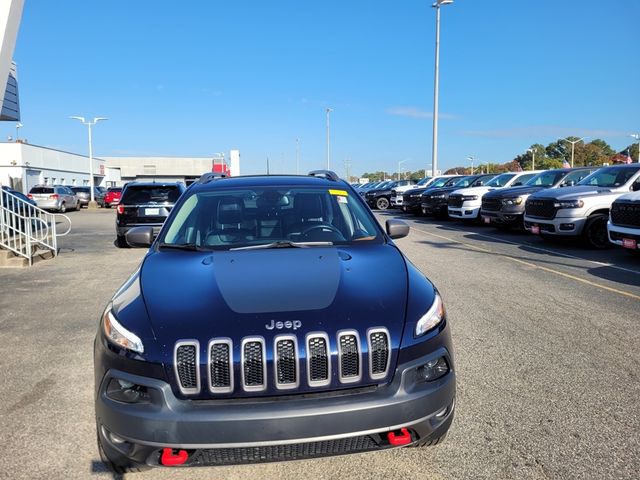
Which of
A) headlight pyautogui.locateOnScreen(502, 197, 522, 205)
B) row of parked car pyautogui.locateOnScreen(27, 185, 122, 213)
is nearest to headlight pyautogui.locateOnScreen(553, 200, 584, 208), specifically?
headlight pyautogui.locateOnScreen(502, 197, 522, 205)

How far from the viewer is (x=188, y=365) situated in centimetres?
225

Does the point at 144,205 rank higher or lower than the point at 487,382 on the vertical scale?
higher

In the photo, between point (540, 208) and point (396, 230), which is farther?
point (540, 208)

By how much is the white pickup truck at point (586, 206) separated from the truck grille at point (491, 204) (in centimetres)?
263

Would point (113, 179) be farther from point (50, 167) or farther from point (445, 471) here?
point (445, 471)

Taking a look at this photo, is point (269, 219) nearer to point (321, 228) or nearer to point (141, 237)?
point (321, 228)

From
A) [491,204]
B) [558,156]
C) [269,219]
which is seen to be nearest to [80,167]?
[491,204]

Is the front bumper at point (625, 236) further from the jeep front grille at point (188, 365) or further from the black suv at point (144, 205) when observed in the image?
the black suv at point (144, 205)

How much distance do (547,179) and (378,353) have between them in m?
14.5

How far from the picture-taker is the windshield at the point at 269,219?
3680mm

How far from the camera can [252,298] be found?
254 cm

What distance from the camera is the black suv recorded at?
12.2 meters

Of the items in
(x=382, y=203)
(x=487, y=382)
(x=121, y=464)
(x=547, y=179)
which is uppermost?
(x=547, y=179)

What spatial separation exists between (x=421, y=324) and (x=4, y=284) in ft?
26.2
